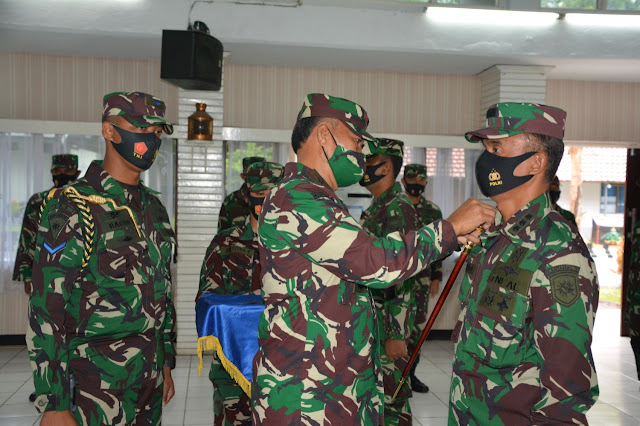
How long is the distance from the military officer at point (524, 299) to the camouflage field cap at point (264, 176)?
1513 millimetres

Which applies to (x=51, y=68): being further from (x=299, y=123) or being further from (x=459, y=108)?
(x=299, y=123)

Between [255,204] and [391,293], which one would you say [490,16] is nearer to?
[391,293]

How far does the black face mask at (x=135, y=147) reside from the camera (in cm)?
257

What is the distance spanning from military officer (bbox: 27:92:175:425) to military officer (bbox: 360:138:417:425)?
1.25 m

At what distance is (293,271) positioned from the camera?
1.81m

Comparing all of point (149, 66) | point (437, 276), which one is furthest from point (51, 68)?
point (437, 276)

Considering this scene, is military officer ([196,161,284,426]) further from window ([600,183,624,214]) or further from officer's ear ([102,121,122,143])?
window ([600,183,624,214])

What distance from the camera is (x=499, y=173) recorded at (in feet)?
6.70

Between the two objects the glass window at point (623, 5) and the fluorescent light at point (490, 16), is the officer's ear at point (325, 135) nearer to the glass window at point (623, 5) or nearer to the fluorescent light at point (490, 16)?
the fluorescent light at point (490, 16)

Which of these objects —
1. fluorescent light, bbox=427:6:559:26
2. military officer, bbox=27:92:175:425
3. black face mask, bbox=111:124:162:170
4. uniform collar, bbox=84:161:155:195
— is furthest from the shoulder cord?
fluorescent light, bbox=427:6:559:26

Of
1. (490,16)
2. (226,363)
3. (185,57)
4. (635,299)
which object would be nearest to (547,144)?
(226,363)

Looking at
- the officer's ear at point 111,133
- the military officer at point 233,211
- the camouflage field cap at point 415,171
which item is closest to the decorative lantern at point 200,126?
the military officer at point 233,211

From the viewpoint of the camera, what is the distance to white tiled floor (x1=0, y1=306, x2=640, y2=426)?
462 cm

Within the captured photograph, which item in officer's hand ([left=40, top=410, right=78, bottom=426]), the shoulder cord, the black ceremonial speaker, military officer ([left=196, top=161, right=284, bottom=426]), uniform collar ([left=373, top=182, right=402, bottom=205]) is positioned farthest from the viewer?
the black ceremonial speaker
